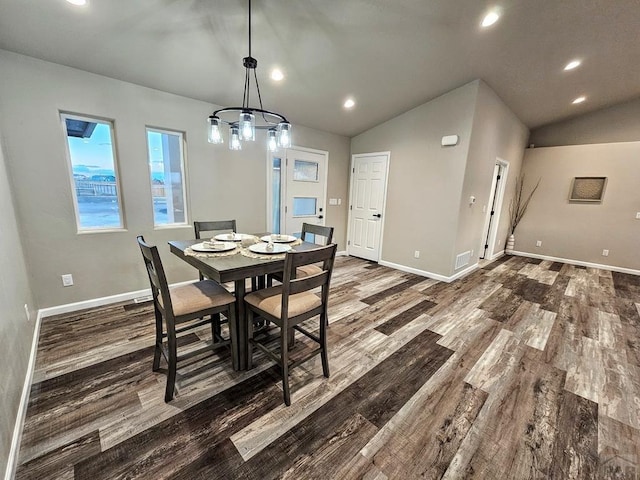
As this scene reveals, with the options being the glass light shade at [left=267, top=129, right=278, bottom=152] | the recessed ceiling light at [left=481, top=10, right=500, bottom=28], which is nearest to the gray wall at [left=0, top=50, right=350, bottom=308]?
the glass light shade at [left=267, top=129, right=278, bottom=152]

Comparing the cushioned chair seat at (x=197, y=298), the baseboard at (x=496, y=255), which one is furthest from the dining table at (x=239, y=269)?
the baseboard at (x=496, y=255)

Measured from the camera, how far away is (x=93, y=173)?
2725 millimetres

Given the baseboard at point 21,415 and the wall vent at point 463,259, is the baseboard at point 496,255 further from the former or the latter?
the baseboard at point 21,415

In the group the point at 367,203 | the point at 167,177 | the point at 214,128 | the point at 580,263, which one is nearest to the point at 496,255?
the point at 580,263

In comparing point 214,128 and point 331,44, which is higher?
point 331,44

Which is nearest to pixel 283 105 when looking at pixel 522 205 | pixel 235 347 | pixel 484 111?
pixel 484 111

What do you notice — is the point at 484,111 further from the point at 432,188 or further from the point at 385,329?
the point at 385,329

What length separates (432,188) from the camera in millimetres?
4020

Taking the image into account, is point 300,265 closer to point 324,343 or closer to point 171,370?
point 324,343

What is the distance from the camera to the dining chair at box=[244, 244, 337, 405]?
158 cm

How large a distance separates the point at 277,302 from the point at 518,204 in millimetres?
6600

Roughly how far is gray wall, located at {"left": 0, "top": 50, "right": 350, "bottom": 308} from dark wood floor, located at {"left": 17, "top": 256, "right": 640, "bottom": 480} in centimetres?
47

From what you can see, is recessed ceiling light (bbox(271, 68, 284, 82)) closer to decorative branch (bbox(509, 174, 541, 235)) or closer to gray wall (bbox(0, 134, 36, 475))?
gray wall (bbox(0, 134, 36, 475))

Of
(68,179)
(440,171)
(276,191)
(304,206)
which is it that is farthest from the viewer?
(304,206)
